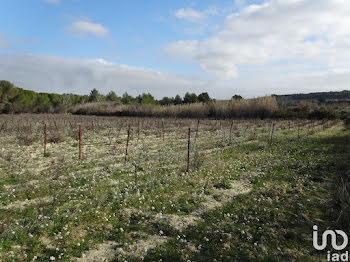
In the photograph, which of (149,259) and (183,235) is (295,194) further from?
(149,259)

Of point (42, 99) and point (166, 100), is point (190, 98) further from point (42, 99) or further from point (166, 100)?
point (42, 99)

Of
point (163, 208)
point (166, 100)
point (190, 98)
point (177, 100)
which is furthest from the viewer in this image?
point (166, 100)

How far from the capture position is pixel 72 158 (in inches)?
521

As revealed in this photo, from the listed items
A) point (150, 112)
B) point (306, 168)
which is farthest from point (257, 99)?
point (306, 168)

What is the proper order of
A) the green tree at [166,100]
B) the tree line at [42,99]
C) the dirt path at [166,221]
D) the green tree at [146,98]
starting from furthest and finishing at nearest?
the green tree at [146,98] < the green tree at [166,100] < the tree line at [42,99] < the dirt path at [166,221]

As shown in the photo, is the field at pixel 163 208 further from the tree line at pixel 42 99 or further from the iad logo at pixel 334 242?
the tree line at pixel 42 99

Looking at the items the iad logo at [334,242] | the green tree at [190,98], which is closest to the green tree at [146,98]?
the green tree at [190,98]

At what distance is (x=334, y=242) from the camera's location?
5.87 meters

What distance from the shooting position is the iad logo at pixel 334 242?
535 centimetres

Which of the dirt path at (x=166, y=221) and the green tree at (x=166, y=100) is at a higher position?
the green tree at (x=166, y=100)

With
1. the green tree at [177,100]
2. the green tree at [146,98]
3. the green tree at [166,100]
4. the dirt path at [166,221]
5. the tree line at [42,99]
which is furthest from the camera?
the green tree at [146,98]

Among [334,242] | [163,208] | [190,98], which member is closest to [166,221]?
[163,208]

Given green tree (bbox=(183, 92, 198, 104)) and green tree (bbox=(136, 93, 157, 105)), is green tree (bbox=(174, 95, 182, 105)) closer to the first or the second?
green tree (bbox=(183, 92, 198, 104))

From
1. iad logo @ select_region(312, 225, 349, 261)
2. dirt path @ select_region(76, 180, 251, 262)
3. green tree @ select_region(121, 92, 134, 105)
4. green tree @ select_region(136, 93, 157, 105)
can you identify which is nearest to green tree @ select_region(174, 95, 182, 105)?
green tree @ select_region(136, 93, 157, 105)
